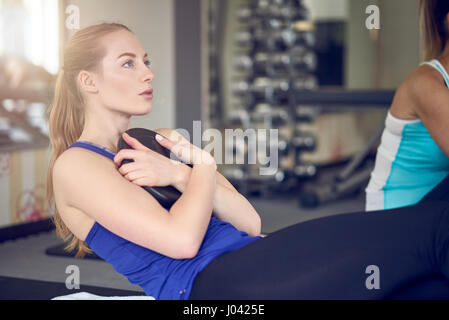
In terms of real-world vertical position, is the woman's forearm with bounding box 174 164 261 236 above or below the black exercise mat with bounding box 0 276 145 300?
above

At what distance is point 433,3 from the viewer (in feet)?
5.96

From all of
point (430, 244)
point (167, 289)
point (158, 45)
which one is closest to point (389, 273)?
point (430, 244)

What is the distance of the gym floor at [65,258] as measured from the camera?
2668 mm

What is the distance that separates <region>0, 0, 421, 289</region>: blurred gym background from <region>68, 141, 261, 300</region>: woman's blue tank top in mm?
1224

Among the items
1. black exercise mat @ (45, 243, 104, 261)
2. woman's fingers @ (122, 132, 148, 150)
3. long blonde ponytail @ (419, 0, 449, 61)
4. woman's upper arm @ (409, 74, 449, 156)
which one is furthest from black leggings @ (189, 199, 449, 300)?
black exercise mat @ (45, 243, 104, 261)

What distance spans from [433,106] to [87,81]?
3.27 feet

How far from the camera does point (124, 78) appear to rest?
1414mm

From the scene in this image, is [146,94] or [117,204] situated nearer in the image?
[117,204]

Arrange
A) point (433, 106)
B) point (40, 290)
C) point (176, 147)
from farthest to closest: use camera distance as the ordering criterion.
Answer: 1. point (40, 290)
2. point (433, 106)
3. point (176, 147)

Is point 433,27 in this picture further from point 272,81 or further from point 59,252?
point 272,81

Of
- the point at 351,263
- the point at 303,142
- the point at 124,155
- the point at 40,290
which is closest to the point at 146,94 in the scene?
the point at 124,155

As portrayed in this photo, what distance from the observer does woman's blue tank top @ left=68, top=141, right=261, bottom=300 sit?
1.25 m

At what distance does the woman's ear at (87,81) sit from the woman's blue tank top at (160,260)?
341 mm

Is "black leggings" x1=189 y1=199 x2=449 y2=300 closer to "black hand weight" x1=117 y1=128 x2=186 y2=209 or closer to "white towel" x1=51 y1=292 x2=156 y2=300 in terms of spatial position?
"black hand weight" x1=117 y1=128 x2=186 y2=209
